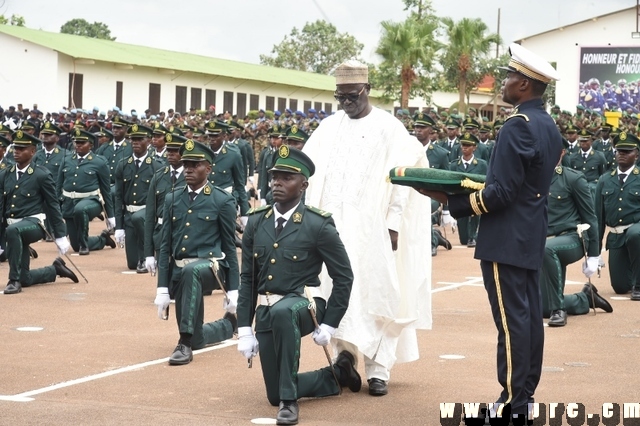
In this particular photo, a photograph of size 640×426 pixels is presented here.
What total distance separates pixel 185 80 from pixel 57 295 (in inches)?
1717

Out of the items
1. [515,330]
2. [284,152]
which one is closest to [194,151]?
[284,152]

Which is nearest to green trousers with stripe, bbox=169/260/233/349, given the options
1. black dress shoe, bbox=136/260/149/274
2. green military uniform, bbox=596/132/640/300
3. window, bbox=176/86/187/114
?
green military uniform, bbox=596/132/640/300

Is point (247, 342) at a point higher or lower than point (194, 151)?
lower

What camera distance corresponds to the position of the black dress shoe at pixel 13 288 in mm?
14598

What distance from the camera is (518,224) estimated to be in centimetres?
715

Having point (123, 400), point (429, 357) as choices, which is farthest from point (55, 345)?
point (429, 357)

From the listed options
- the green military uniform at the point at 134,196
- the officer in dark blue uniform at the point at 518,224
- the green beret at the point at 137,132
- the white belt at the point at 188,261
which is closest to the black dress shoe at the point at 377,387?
the officer in dark blue uniform at the point at 518,224

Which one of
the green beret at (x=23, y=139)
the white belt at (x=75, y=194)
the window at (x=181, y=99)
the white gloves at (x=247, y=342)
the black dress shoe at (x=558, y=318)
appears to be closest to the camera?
the white gloves at (x=247, y=342)

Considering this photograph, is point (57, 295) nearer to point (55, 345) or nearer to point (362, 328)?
point (55, 345)

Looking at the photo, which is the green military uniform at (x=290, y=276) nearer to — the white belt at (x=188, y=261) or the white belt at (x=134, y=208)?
the white belt at (x=188, y=261)

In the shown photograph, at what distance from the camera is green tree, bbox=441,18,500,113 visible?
178ft

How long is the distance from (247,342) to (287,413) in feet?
1.88

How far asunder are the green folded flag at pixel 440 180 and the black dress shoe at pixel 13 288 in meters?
8.48

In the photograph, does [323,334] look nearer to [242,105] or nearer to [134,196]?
[134,196]
